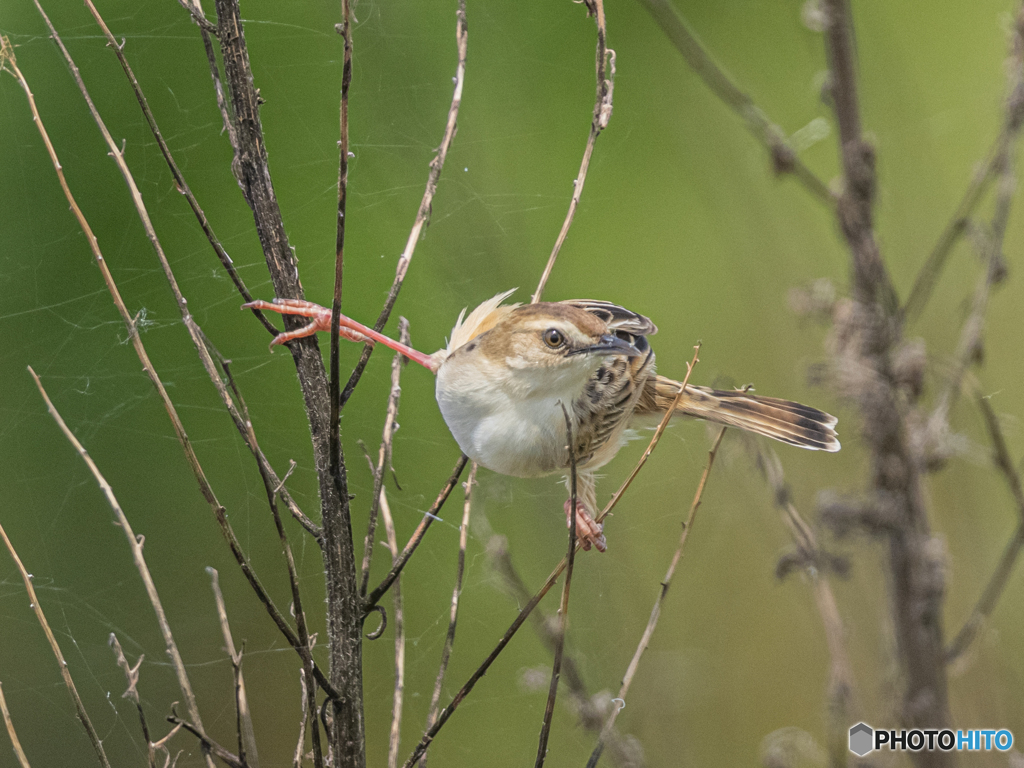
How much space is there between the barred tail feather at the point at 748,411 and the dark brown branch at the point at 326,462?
837 millimetres

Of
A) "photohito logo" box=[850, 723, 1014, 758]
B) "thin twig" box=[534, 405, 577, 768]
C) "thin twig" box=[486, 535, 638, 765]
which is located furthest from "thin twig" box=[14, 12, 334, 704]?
"photohito logo" box=[850, 723, 1014, 758]

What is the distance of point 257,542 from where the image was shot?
6.95 feet

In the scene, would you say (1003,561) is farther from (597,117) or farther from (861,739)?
(597,117)

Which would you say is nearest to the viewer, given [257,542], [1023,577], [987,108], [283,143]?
[257,542]

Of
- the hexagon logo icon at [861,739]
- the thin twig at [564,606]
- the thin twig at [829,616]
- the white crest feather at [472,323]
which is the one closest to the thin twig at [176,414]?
the thin twig at [564,606]

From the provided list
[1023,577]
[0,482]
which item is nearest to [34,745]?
[0,482]

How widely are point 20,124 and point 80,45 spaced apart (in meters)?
0.27

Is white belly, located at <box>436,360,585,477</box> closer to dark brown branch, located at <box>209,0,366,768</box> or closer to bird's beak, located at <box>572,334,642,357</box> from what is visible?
bird's beak, located at <box>572,334,642,357</box>

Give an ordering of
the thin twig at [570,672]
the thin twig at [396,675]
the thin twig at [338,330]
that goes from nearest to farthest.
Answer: the thin twig at [338,330], the thin twig at [396,675], the thin twig at [570,672]

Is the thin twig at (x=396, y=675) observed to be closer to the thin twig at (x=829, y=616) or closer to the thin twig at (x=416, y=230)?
the thin twig at (x=416, y=230)

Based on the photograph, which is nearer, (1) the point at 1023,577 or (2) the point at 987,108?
(1) the point at 1023,577

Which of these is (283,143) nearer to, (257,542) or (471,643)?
(257,542)

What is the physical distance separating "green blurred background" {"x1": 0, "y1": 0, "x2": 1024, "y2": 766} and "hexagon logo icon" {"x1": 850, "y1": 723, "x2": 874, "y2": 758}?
0.25 feet

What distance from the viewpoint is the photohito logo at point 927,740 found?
1.52 meters
